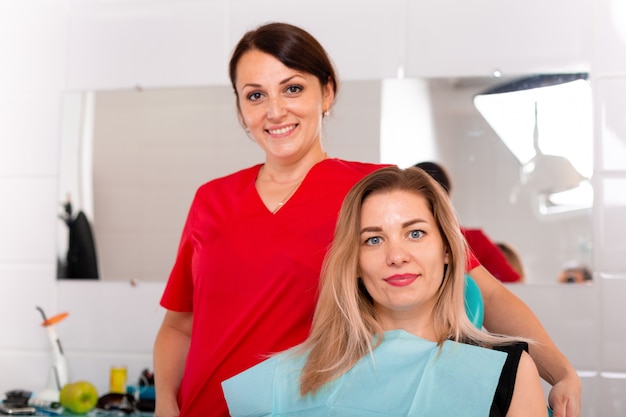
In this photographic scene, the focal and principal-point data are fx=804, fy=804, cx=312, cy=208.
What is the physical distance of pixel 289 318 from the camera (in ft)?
4.89

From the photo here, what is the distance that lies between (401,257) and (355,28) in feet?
Answer: 3.65

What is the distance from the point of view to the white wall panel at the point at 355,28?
7.44 ft

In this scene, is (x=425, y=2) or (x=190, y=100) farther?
(x=190, y=100)

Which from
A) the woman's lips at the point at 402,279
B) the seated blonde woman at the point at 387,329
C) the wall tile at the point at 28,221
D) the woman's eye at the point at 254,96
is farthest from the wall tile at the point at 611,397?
the wall tile at the point at 28,221

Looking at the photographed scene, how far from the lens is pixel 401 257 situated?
53.6 inches

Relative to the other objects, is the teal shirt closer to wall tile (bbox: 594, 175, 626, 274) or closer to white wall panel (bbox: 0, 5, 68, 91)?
wall tile (bbox: 594, 175, 626, 274)

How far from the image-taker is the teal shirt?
129 cm

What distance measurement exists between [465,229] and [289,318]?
2.65ft

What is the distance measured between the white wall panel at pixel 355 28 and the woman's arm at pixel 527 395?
1.18 metres

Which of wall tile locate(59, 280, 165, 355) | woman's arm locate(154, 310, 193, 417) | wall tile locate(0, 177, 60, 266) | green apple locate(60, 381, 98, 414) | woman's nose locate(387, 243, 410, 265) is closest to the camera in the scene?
woman's nose locate(387, 243, 410, 265)

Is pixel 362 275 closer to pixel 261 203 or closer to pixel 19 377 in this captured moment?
pixel 261 203

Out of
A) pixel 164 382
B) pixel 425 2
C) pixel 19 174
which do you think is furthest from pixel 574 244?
pixel 19 174

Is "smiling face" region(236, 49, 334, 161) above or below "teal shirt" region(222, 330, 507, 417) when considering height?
above

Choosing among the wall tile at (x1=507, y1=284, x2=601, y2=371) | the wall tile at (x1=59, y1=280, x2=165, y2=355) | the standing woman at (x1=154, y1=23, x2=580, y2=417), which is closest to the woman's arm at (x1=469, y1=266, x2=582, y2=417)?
the standing woman at (x1=154, y1=23, x2=580, y2=417)
